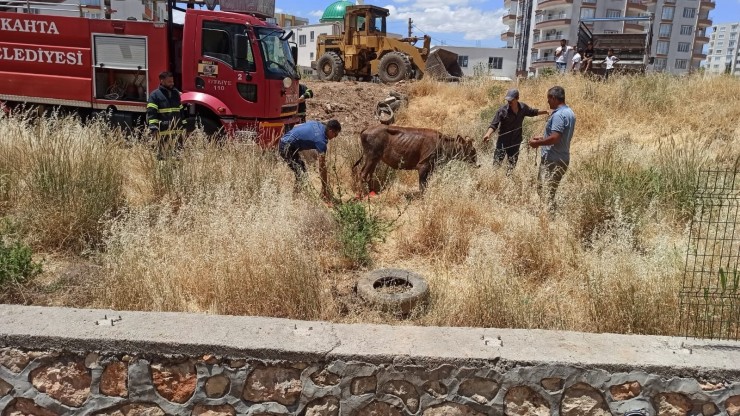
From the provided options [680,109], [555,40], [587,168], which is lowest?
[587,168]

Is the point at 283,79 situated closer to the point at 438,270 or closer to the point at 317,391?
the point at 438,270

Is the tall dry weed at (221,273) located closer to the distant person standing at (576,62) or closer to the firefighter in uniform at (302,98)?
the firefighter in uniform at (302,98)

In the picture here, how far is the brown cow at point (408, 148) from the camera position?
23.7 ft

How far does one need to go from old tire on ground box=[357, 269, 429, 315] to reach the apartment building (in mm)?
59847

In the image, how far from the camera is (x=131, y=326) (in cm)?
282

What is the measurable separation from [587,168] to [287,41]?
6.68 m

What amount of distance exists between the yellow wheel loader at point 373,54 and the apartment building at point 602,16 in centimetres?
4283

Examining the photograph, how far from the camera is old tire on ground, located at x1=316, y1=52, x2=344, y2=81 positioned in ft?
68.7

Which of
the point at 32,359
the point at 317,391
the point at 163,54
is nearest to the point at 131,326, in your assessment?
the point at 32,359

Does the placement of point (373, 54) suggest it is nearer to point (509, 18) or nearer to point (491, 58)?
point (491, 58)

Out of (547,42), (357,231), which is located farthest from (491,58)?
(357,231)

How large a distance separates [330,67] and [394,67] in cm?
301

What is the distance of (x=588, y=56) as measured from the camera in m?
18.0

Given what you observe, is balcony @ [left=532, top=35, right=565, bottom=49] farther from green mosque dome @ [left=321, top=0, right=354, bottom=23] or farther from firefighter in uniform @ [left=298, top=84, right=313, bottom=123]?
firefighter in uniform @ [left=298, top=84, right=313, bottom=123]
